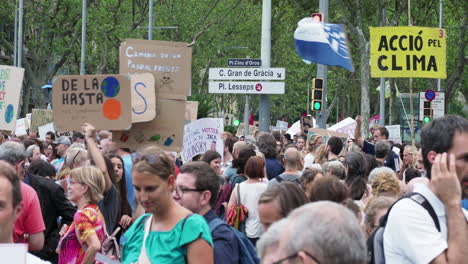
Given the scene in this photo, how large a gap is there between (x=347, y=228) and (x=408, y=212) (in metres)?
1.03

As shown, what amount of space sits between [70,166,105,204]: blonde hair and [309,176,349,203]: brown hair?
149 cm

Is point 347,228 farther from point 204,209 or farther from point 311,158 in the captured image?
point 311,158

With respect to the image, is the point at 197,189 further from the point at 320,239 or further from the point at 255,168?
the point at 255,168

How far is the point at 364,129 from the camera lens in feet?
102

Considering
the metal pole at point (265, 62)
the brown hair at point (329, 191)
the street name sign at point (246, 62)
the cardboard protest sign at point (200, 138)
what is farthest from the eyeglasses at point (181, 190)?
the metal pole at point (265, 62)

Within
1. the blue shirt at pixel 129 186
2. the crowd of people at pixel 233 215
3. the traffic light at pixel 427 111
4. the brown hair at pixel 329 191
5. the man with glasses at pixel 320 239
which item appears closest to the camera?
the man with glasses at pixel 320 239

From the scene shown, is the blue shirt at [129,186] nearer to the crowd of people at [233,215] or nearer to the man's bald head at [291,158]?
the crowd of people at [233,215]

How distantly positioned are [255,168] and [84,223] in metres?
2.93

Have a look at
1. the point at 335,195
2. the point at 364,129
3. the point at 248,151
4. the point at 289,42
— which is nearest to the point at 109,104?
the point at 248,151

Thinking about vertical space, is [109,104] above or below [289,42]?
below

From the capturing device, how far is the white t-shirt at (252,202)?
869 cm

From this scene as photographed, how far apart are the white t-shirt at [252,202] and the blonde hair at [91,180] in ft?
7.98

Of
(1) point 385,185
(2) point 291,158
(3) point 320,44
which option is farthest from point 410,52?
(1) point 385,185

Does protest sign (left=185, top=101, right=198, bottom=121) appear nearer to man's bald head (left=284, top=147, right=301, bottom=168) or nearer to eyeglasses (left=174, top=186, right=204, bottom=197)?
man's bald head (left=284, top=147, right=301, bottom=168)
